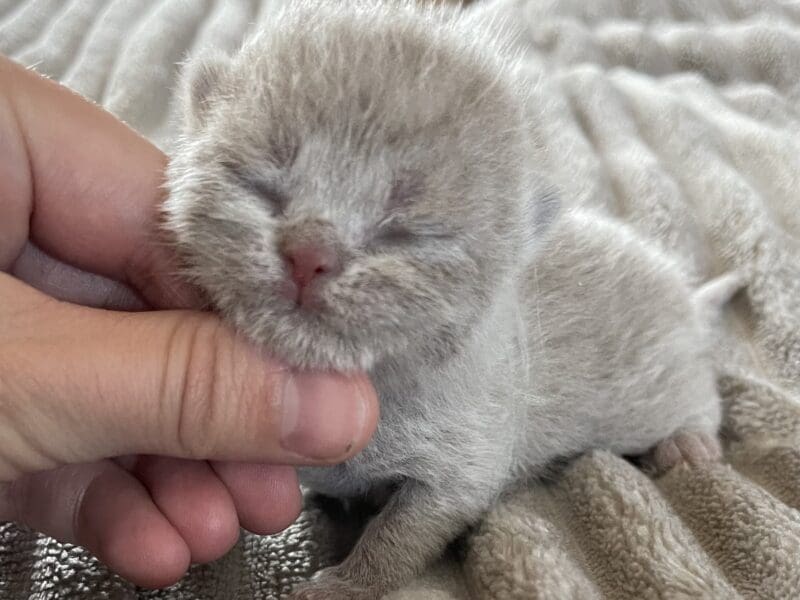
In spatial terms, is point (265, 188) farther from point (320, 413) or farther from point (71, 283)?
point (71, 283)

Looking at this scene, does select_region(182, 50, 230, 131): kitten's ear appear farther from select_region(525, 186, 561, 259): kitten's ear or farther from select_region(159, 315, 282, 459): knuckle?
select_region(525, 186, 561, 259): kitten's ear

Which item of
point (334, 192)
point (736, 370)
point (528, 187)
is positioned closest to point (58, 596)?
point (334, 192)

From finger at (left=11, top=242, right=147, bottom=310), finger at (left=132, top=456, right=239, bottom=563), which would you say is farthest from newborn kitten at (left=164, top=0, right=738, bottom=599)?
finger at (left=11, top=242, right=147, bottom=310)

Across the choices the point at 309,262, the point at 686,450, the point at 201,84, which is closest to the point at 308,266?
the point at 309,262

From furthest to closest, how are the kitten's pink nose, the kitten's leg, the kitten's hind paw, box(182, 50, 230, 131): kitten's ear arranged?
the kitten's hind paw → the kitten's leg → box(182, 50, 230, 131): kitten's ear → the kitten's pink nose

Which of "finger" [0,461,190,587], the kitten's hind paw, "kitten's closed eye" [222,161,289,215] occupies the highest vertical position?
"kitten's closed eye" [222,161,289,215]

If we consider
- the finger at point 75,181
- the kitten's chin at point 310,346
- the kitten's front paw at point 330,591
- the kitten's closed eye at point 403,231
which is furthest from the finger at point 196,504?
the kitten's closed eye at point 403,231

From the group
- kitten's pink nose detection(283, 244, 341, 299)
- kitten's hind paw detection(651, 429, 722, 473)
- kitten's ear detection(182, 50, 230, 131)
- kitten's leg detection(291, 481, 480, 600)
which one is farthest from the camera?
kitten's hind paw detection(651, 429, 722, 473)
